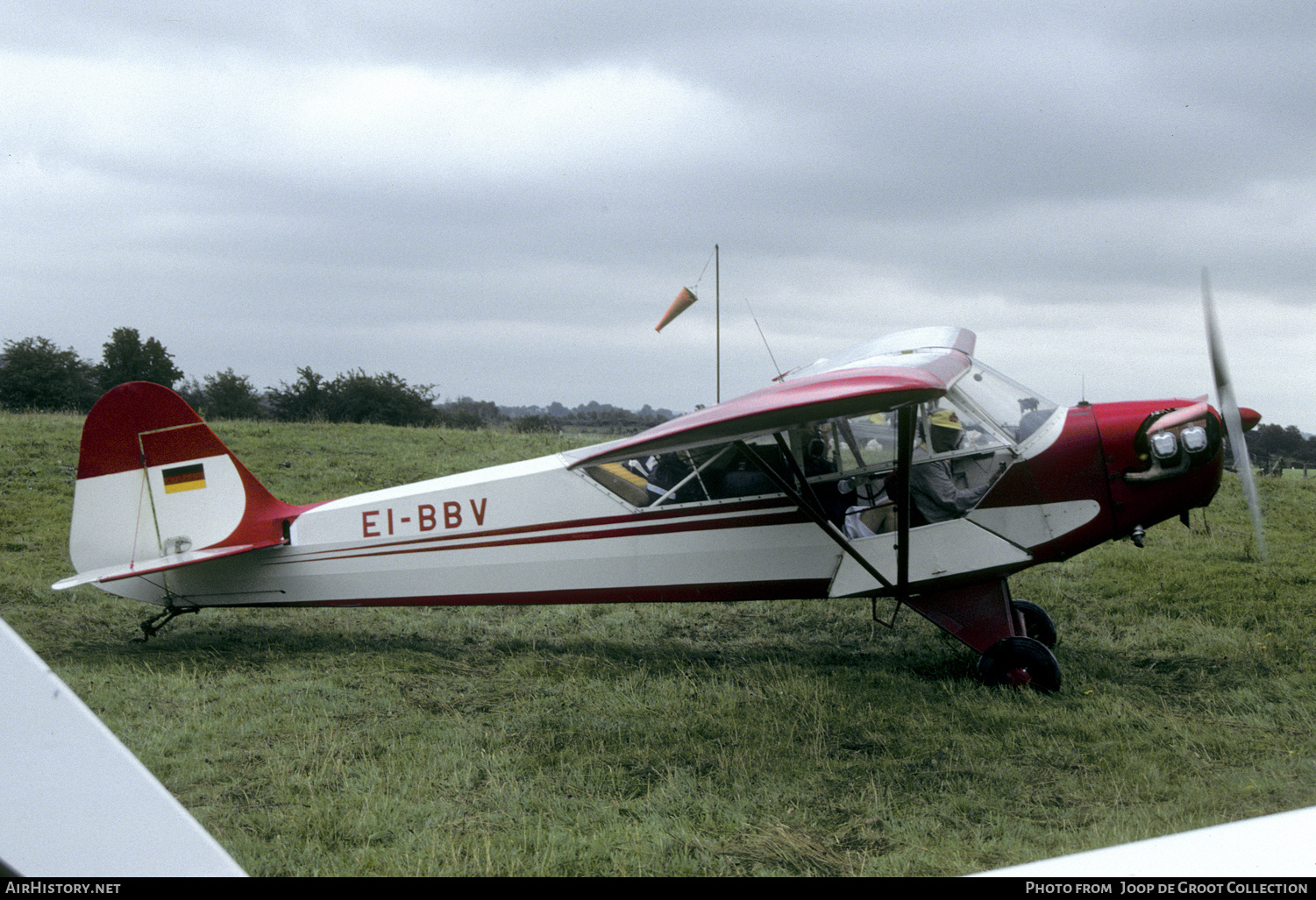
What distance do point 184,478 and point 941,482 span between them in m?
5.83

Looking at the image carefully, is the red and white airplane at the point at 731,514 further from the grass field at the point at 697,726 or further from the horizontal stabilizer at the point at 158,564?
the grass field at the point at 697,726

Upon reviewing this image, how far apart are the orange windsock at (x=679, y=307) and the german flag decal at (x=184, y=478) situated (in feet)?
15.9

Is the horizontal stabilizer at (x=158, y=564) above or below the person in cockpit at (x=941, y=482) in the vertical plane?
below

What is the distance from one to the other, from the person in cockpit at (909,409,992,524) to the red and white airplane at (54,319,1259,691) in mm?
13

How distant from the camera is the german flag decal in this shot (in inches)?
264

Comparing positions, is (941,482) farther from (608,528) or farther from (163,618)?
(163,618)

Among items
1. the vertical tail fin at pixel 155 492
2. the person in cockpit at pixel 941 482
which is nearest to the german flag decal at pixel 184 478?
the vertical tail fin at pixel 155 492

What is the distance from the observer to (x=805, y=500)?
5.79 meters

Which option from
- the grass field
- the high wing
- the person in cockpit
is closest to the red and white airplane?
the person in cockpit

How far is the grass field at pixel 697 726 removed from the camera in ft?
11.8

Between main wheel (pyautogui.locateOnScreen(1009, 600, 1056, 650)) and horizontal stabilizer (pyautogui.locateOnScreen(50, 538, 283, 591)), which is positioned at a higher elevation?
horizontal stabilizer (pyautogui.locateOnScreen(50, 538, 283, 591))

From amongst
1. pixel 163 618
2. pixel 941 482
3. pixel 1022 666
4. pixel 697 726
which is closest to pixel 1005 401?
pixel 941 482

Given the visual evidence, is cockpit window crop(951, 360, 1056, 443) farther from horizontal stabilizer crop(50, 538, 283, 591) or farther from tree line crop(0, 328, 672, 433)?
tree line crop(0, 328, 672, 433)
